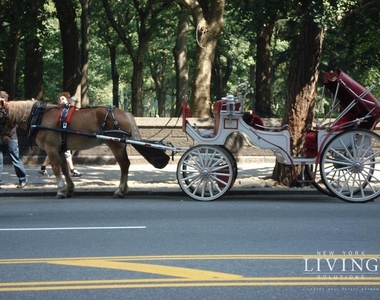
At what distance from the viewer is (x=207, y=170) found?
1406 centimetres

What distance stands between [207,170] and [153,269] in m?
6.06

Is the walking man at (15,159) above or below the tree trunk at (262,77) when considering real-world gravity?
below

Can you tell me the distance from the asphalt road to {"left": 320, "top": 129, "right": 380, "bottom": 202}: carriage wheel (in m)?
0.39

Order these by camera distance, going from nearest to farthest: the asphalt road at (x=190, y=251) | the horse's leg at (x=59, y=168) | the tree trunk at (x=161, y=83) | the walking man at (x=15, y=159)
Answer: the asphalt road at (x=190, y=251), the horse's leg at (x=59, y=168), the walking man at (x=15, y=159), the tree trunk at (x=161, y=83)

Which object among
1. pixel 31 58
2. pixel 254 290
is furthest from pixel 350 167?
pixel 31 58

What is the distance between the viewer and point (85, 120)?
14.8m

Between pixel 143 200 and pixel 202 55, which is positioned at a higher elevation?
pixel 202 55

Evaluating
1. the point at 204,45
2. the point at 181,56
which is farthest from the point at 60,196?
the point at 181,56

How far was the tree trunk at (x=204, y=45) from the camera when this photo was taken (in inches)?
969

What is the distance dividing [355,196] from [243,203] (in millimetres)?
1994

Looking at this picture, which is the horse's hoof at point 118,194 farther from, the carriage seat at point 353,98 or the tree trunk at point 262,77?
the tree trunk at point 262,77

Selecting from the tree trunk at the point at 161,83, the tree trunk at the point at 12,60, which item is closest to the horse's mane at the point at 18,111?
the tree trunk at the point at 12,60

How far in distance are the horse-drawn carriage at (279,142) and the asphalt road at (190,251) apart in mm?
578

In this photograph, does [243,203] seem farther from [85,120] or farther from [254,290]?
[254,290]
